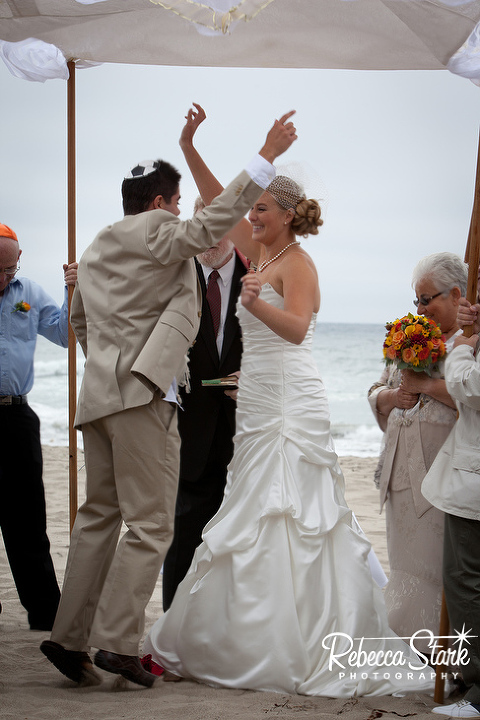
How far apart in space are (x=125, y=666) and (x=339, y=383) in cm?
2307

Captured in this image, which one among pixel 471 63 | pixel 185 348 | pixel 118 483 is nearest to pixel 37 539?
pixel 118 483

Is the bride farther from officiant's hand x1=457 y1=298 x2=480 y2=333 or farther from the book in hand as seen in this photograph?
officiant's hand x1=457 y1=298 x2=480 y2=333

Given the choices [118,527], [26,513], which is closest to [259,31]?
[118,527]

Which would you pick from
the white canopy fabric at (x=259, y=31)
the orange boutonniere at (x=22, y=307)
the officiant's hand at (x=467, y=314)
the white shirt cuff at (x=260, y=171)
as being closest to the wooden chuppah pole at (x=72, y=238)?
the white canopy fabric at (x=259, y=31)

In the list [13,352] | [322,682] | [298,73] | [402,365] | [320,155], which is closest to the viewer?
[322,682]

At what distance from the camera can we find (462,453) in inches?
128

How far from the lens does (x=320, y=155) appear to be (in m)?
26.2

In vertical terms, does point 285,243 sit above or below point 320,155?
below

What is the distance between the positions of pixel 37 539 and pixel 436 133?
24.7 meters

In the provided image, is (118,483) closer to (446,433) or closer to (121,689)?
(121,689)

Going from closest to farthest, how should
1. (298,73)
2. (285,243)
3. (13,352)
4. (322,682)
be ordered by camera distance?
(322,682) → (285,243) → (13,352) → (298,73)

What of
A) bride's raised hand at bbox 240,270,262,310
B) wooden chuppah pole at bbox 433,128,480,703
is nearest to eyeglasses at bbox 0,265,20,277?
bride's raised hand at bbox 240,270,262,310

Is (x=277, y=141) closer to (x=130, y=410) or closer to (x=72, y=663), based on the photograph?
(x=130, y=410)

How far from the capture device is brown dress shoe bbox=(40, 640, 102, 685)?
340cm
